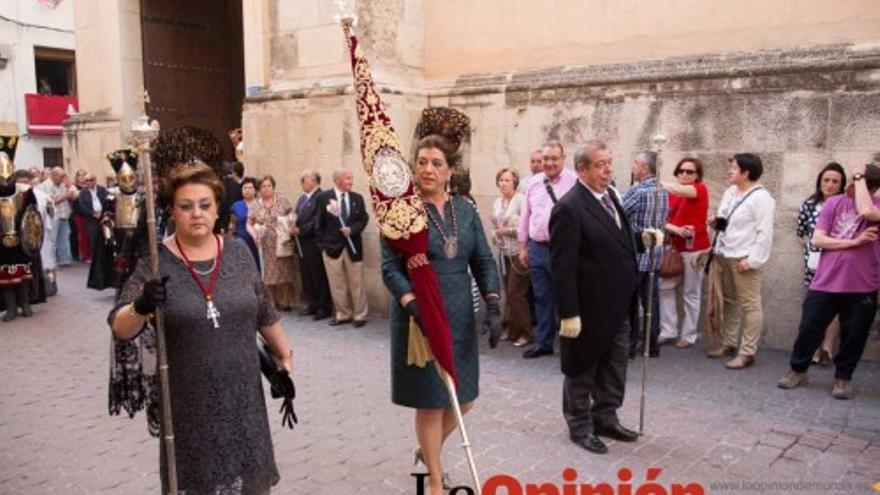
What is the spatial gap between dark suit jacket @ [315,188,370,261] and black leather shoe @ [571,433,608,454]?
422 cm

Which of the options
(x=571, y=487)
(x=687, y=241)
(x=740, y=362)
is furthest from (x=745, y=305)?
(x=571, y=487)

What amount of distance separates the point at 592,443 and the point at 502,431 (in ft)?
2.02

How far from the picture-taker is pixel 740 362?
20.3 ft

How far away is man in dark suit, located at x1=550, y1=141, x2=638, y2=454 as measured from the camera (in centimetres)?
438

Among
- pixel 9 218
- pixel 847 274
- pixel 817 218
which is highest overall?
pixel 817 218

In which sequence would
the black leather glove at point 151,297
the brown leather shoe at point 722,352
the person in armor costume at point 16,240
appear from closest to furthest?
the black leather glove at point 151,297, the brown leather shoe at point 722,352, the person in armor costume at point 16,240

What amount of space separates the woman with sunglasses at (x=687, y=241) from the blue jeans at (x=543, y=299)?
1134 mm

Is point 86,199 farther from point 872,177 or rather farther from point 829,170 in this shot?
point 872,177

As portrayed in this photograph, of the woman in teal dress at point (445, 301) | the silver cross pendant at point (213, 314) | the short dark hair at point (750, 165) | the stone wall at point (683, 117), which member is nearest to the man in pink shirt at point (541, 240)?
the stone wall at point (683, 117)

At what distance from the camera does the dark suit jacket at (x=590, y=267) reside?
173 inches

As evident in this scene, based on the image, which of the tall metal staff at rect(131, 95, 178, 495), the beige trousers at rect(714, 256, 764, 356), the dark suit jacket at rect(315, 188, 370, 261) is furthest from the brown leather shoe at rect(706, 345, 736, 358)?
the tall metal staff at rect(131, 95, 178, 495)

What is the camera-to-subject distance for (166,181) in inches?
111

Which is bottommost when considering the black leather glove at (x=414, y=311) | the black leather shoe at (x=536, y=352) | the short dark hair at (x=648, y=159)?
the black leather shoe at (x=536, y=352)

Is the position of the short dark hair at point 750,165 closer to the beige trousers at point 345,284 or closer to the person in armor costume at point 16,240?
the beige trousers at point 345,284
